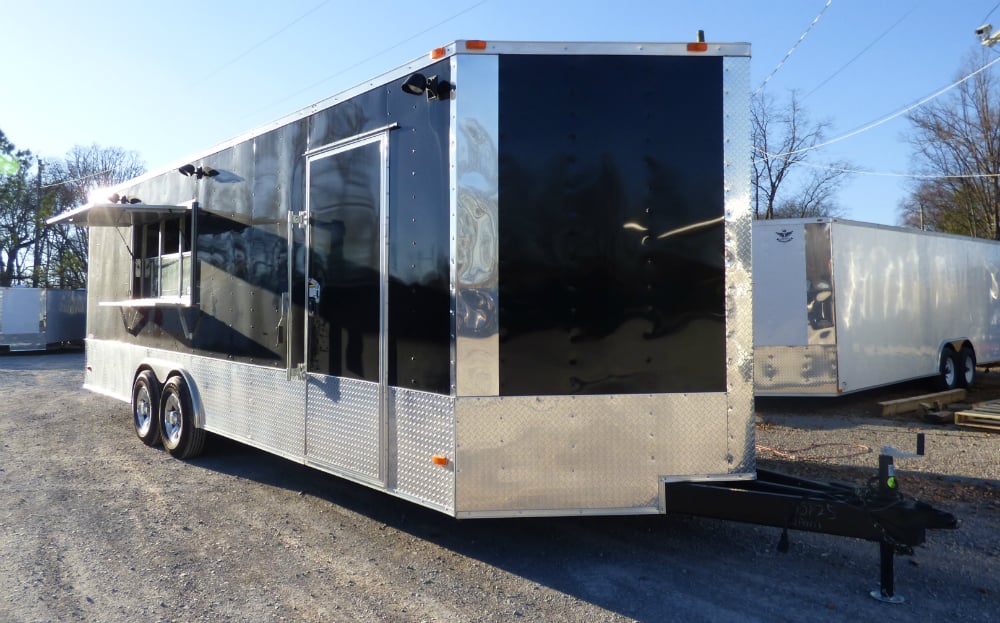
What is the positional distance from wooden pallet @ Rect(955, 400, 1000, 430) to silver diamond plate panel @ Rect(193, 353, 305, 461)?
806cm

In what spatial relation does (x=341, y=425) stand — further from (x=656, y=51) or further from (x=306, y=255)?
(x=656, y=51)

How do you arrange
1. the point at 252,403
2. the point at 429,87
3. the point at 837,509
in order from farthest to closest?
the point at 252,403
the point at 429,87
the point at 837,509

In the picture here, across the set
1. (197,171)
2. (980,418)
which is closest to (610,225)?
(197,171)

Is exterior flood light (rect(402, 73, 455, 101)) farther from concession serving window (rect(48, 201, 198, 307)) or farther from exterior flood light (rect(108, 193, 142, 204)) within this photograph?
exterior flood light (rect(108, 193, 142, 204))

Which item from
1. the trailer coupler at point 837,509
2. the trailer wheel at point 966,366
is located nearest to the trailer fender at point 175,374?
the trailer coupler at point 837,509

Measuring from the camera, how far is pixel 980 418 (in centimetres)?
845

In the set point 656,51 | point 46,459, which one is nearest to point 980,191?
point 656,51

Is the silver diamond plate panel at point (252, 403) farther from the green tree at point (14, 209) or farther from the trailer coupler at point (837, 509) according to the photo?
the green tree at point (14, 209)

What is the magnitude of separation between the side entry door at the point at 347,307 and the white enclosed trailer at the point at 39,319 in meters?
22.3

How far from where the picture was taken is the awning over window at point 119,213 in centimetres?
680

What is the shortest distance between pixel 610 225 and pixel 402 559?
244 cm

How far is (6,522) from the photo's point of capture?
509 cm

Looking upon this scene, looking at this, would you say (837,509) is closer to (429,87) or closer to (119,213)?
(429,87)

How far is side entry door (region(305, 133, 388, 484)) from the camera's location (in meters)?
4.52
